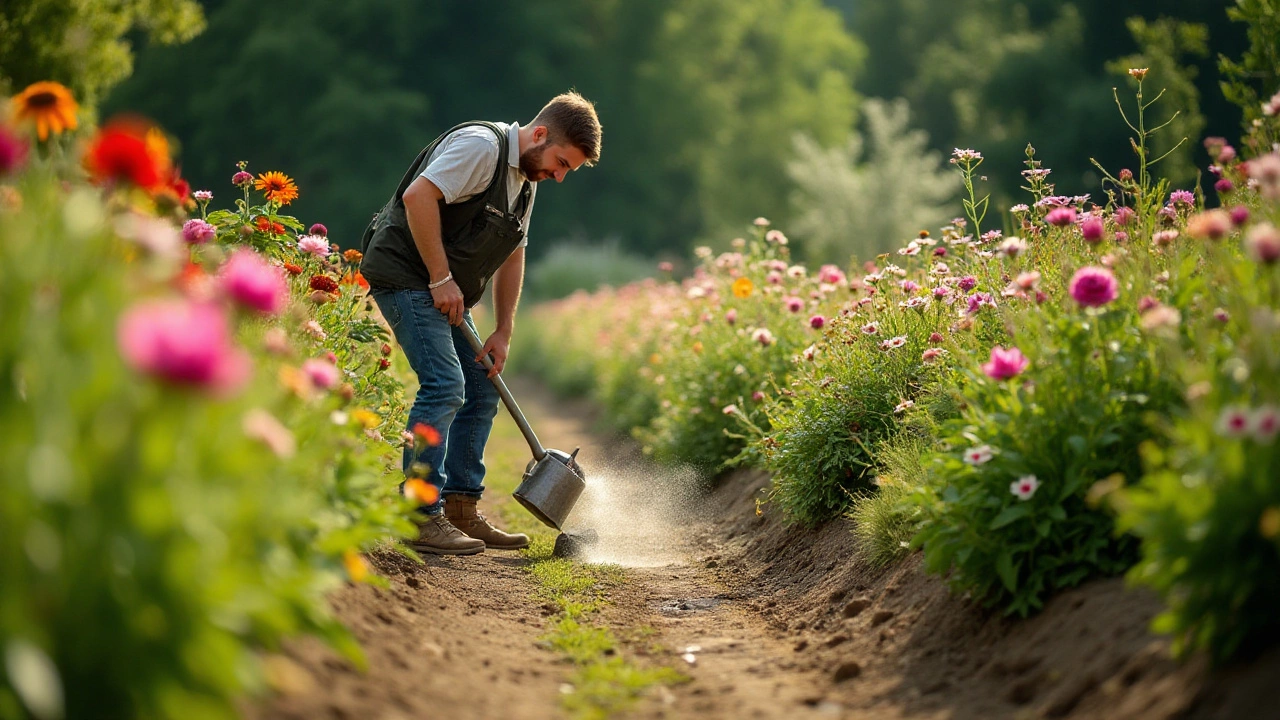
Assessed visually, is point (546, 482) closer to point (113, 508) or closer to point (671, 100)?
point (113, 508)

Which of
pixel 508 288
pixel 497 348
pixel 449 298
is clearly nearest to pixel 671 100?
pixel 508 288

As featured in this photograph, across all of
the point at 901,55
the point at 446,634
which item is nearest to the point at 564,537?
the point at 446,634

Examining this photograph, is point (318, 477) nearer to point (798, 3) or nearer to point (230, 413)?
point (230, 413)

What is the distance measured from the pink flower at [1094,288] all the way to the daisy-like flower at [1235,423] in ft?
2.54

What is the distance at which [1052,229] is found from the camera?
4.67 metres

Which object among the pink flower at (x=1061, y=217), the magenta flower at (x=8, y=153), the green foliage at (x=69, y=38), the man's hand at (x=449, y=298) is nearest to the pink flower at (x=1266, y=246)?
the pink flower at (x=1061, y=217)

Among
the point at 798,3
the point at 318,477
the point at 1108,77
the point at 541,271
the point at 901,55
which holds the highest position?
the point at 901,55

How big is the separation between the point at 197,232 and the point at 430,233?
109cm

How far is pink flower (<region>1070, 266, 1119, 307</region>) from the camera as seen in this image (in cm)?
304

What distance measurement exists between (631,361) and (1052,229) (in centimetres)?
599

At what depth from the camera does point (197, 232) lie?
3951mm

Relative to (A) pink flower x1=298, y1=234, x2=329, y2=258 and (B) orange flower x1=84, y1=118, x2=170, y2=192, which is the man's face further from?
(B) orange flower x1=84, y1=118, x2=170, y2=192

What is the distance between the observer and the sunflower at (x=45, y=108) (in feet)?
8.93

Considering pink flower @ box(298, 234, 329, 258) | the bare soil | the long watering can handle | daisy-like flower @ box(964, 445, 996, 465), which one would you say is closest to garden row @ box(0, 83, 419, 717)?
the bare soil
